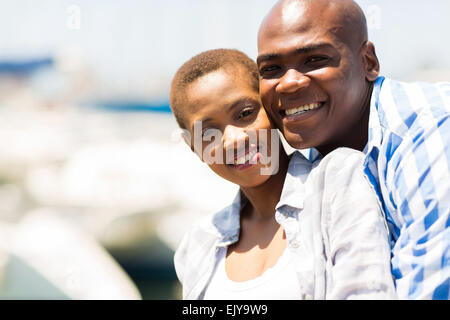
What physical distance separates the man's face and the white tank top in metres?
0.38

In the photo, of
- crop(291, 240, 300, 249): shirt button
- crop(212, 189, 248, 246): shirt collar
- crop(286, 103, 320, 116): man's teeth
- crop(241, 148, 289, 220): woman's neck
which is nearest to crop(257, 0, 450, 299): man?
crop(286, 103, 320, 116): man's teeth

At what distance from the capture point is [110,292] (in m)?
3.36

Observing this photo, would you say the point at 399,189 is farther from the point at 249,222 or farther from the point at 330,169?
the point at 249,222

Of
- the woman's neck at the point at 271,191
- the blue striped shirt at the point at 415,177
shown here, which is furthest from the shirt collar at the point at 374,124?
the woman's neck at the point at 271,191

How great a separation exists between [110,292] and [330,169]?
255cm

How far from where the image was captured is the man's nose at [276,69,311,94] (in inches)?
55.9

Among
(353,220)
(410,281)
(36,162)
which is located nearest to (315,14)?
(353,220)

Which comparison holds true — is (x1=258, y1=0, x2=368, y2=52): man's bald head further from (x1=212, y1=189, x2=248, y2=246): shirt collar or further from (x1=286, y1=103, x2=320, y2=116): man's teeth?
(x1=212, y1=189, x2=248, y2=246): shirt collar

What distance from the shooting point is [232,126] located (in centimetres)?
150

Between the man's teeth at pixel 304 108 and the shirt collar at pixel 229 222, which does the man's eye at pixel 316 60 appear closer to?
the man's teeth at pixel 304 108

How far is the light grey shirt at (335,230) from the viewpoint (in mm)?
1072

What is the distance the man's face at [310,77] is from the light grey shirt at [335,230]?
0.12 metres

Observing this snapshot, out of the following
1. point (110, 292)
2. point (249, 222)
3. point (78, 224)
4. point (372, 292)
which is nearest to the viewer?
point (372, 292)

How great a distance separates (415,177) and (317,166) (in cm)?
26
